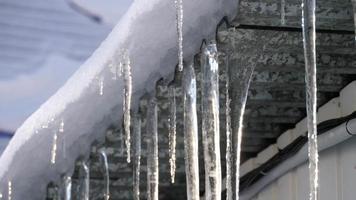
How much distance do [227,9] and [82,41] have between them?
9.37 metres

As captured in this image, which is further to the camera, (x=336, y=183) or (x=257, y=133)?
(x=257, y=133)

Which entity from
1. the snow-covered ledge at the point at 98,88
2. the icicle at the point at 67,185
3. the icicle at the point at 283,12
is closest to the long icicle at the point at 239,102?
the snow-covered ledge at the point at 98,88

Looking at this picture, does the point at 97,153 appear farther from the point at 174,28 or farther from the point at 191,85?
the point at 174,28

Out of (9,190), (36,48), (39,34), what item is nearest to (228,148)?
(9,190)

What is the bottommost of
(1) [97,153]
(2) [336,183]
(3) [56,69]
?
(2) [336,183]

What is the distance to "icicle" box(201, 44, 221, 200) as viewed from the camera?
3.44m

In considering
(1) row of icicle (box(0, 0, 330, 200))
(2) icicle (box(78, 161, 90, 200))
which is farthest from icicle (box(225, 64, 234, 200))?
(2) icicle (box(78, 161, 90, 200))

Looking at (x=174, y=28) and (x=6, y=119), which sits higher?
(x=6, y=119)

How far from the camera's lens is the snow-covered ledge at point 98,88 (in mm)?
3277

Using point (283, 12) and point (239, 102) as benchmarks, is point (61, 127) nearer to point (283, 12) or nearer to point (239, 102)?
point (239, 102)

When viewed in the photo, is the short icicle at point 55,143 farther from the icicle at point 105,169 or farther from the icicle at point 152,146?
the icicle at point 152,146

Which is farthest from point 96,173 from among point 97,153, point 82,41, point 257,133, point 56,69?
point 56,69

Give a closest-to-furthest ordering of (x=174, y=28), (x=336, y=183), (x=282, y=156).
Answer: (x=174, y=28), (x=336, y=183), (x=282, y=156)

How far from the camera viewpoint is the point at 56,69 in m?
13.5
